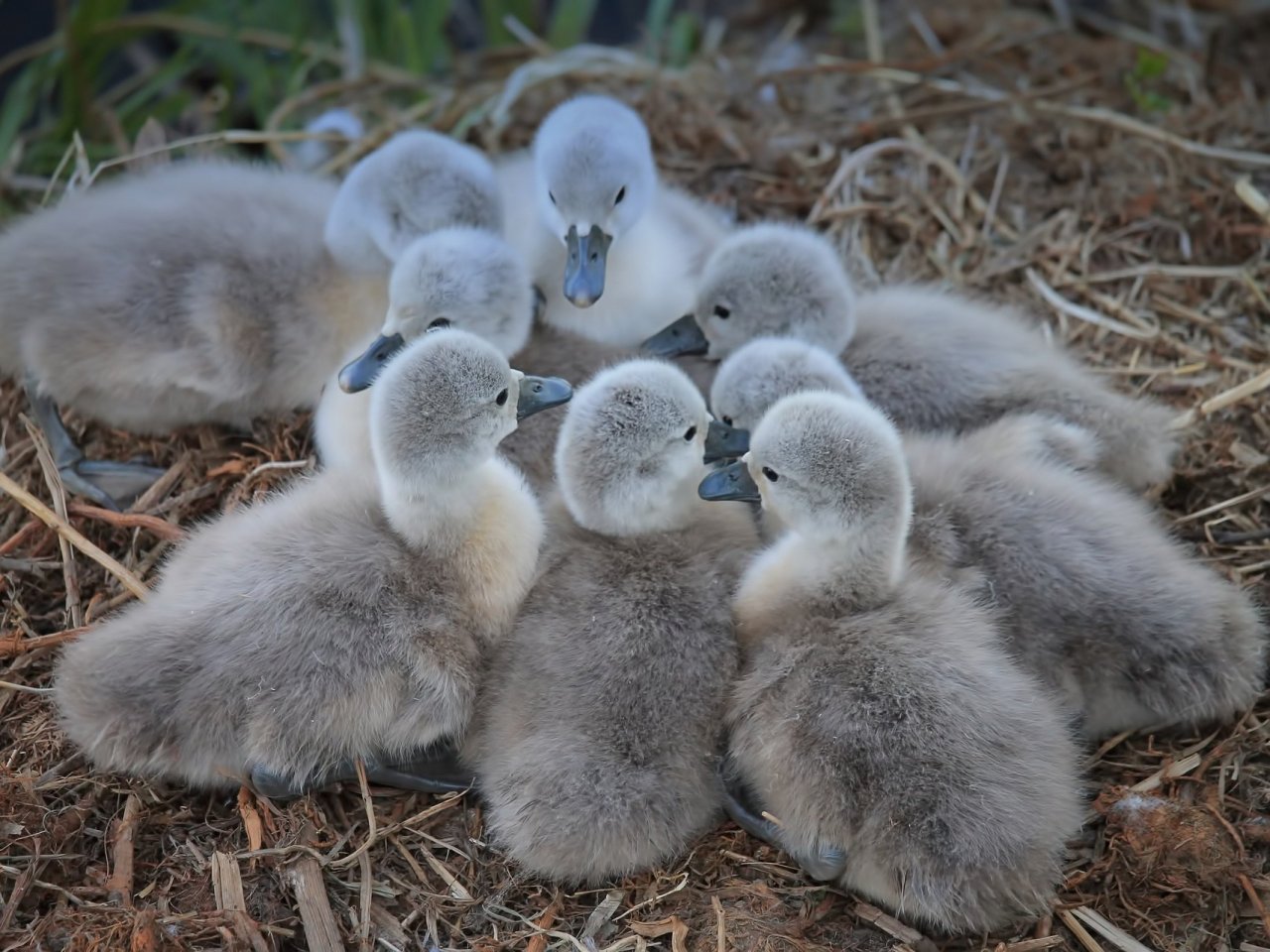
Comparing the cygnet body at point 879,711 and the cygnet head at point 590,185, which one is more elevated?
the cygnet head at point 590,185

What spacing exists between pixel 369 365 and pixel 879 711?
1317 millimetres

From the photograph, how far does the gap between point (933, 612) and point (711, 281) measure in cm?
109

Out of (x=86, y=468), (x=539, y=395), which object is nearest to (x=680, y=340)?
(x=539, y=395)

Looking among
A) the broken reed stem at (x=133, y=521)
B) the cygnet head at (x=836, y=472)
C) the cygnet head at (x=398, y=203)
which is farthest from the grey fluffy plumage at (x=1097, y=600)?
the broken reed stem at (x=133, y=521)

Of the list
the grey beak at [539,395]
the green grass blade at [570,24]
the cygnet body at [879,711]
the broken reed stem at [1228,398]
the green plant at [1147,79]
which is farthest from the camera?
the green grass blade at [570,24]

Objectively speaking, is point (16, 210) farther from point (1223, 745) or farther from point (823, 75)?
point (1223, 745)

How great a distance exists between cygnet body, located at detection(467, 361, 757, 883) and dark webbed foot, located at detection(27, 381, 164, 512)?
1087 millimetres

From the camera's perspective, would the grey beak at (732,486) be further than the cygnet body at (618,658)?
Yes

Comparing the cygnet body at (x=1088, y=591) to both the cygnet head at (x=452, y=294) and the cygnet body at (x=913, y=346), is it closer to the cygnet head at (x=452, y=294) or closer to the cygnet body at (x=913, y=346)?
the cygnet body at (x=913, y=346)

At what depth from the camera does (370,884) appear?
235cm

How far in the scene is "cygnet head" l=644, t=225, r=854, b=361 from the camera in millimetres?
2998

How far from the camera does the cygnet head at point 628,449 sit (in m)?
2.49

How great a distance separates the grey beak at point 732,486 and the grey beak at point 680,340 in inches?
26.7

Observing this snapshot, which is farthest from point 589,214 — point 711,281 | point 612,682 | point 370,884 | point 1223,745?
point 1223,745
